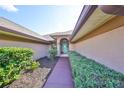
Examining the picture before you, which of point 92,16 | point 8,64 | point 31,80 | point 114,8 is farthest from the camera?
point 31,80

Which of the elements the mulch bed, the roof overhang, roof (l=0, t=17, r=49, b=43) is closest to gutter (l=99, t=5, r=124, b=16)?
the roof overhang

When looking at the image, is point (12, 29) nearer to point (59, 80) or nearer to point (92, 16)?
point (59, 80)

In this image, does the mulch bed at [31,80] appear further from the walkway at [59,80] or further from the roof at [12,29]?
the roof at [12,29]

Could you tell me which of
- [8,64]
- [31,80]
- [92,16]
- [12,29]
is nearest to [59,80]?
[31,80]

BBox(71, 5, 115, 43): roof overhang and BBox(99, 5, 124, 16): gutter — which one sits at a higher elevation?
BBox(71, 5, 115, 43): roof overhang

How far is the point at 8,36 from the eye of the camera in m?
7.34

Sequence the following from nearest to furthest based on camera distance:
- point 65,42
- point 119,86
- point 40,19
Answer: point 119,86 → point 40,19 → point 65,42

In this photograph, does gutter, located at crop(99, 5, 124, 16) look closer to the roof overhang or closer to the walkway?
the roof overhang

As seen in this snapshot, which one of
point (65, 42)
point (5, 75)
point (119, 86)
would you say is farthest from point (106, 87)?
point (65, 42)

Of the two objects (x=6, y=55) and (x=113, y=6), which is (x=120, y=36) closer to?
(x=113, y=6)

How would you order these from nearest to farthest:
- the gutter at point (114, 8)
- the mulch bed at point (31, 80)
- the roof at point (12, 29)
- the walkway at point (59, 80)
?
the gutter at point (114, 8) < the mulch bed at point (31, 80) < the walkway at point (59, 80) < the roof at point (12, 29)

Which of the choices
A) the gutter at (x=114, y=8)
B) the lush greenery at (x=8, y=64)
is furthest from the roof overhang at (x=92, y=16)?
the lush greenery at (x=8, y=64)

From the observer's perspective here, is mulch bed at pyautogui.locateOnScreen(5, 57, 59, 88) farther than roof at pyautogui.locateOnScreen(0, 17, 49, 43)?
No
